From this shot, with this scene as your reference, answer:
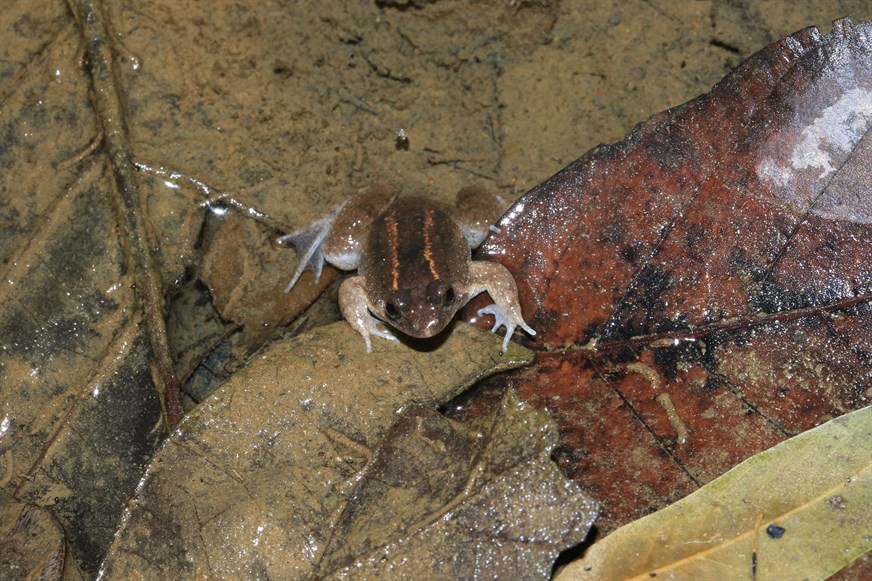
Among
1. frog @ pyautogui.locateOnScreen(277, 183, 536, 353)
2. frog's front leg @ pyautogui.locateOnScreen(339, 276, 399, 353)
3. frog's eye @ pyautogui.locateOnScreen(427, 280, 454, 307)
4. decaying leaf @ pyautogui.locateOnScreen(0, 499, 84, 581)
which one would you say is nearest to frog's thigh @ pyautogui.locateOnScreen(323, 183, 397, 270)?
frog @ pyautogui.locateOnScreen(277, 183, 536, 353)

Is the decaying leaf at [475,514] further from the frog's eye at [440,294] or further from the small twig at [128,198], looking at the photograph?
the small twig at [128,198]

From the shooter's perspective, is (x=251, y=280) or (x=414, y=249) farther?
(x=251, y=280)

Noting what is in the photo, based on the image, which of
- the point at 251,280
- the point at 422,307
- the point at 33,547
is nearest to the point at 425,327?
the point at 422,307

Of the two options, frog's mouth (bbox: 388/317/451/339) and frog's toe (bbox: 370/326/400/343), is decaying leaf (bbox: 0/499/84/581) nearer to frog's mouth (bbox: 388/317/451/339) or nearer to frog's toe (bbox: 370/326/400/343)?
frog's toe (bbox: 370/326/400/343)

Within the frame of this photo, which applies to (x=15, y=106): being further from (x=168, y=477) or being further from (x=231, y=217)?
(x=168, y=477)

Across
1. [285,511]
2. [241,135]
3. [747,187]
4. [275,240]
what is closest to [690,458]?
[747,187]

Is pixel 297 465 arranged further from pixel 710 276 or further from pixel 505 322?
pixel 710 276
